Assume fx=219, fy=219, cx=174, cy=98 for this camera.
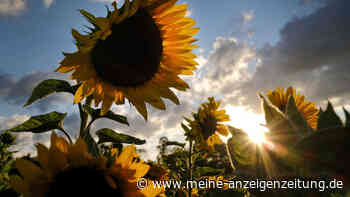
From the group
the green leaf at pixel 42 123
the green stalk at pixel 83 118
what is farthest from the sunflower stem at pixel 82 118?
the green leaf at pixel 42 123

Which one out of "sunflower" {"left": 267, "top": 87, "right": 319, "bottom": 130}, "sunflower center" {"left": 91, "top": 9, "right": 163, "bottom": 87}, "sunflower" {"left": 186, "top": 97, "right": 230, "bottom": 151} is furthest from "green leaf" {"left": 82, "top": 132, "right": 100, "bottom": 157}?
"sunflower" {"left": 186, "top": 97, "right": 230, "bottom": 151}

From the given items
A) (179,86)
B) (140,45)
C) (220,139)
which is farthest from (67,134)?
(220,139)

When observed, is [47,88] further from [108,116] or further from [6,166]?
[6,166]

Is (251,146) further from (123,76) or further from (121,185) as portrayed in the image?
(123,76)

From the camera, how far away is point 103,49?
58.1 inches

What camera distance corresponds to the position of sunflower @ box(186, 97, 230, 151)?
374 cm

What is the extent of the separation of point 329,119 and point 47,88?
4.25 ft

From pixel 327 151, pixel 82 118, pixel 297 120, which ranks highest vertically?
pixel 82 118

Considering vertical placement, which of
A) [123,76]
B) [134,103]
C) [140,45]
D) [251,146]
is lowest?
[251,146]

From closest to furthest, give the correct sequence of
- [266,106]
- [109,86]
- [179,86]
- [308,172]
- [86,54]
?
[308,172]
[266,106]
[86,54]
[109,86]
[179,86]

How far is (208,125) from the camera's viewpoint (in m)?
4.05

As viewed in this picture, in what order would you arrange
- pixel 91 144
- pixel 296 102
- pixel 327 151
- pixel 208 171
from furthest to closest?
pixel 296 102 < pixel 208 171 < pixel 91 144 < pixel 327 151

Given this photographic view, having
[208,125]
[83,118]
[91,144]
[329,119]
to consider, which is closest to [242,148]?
[329,119]

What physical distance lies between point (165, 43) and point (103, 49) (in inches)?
29.7
